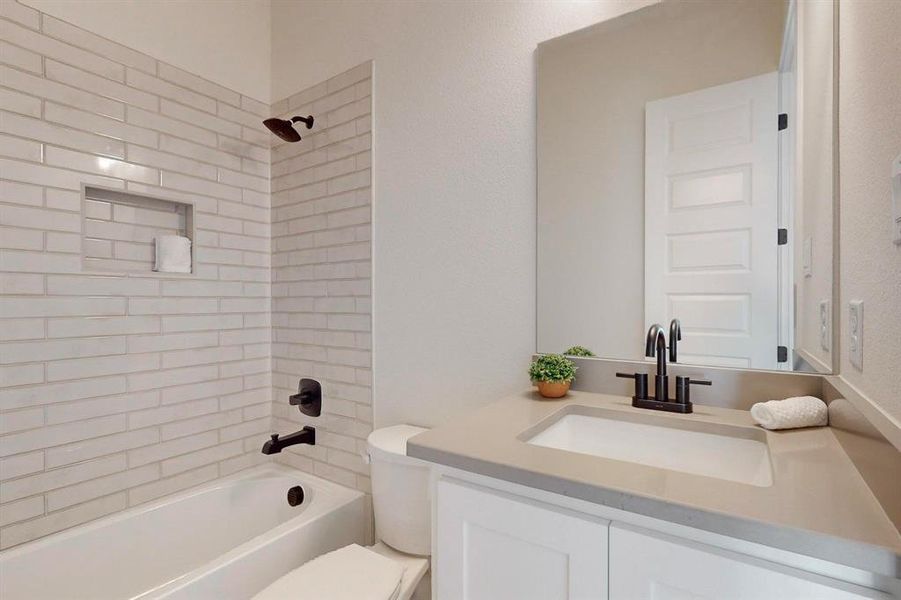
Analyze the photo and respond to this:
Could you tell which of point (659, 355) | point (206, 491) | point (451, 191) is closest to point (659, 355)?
point (659, 355)

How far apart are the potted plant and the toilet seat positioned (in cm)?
65

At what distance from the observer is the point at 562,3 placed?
143 centimetres

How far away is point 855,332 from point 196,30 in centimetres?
255

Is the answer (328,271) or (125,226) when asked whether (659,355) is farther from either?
(125,226)

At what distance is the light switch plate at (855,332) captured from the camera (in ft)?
2.54

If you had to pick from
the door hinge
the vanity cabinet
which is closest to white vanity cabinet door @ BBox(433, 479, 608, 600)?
the vanity cabinet

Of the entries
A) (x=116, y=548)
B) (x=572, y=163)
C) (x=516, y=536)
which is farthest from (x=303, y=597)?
(x=572, y=163)

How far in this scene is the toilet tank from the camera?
1.46m

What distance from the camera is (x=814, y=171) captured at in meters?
1.08

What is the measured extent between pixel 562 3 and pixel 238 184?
63.3 inches

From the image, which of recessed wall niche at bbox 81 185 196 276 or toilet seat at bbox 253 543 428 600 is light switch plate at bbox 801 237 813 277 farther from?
recessed wall niche at bbox 81 185 196 276

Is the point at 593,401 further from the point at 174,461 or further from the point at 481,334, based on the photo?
the point at 174,461

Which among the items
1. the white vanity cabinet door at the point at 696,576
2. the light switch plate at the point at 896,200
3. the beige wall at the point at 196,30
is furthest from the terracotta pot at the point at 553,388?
the beige wall at the point at 196,30

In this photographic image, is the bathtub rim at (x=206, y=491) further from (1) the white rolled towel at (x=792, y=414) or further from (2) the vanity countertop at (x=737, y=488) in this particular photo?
(1) the white rolled towel at (x=792, y=414)
